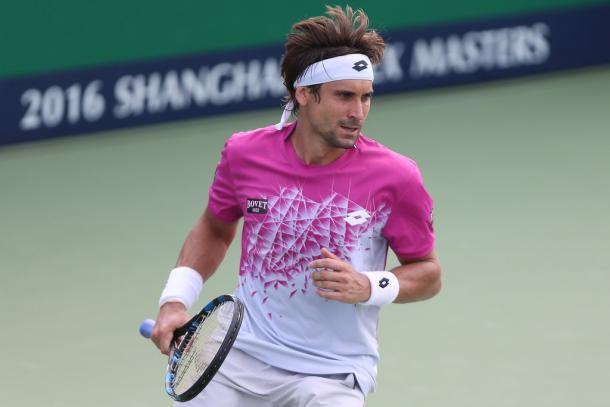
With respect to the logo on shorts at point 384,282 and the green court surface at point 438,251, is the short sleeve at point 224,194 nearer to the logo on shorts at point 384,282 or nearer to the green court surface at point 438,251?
the logo on shorts at point 384,282

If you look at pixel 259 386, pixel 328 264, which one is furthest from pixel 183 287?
pixel 328 264

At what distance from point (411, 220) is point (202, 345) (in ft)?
2.52

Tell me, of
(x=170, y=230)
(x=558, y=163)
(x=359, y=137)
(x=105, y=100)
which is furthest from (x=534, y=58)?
(x=359, y=137)

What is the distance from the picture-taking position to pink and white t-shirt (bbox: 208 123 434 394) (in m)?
4.38

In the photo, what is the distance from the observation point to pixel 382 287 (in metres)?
4.25

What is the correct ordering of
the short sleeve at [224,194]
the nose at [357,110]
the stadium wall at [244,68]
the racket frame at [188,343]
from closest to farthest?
the racket frame at [188,343] → the nose at [357,110] → the short sleeve at [224,194] → the stadium wall at [244,68]

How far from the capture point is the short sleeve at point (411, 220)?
436 cm

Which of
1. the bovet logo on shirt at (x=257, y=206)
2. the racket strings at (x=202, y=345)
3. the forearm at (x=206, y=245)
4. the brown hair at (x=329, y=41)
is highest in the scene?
the brown hair at (x=329, y=41)

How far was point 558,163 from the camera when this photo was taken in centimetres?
1030

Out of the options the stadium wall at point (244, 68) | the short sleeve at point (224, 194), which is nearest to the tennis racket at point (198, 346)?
the short sleeve at point (224, 194)

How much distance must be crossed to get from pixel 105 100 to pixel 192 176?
4.46 ft

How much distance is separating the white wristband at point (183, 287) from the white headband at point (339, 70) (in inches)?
29.3

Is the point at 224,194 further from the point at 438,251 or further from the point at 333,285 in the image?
the point at 438,251

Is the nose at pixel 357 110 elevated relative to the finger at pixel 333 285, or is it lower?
elevated
